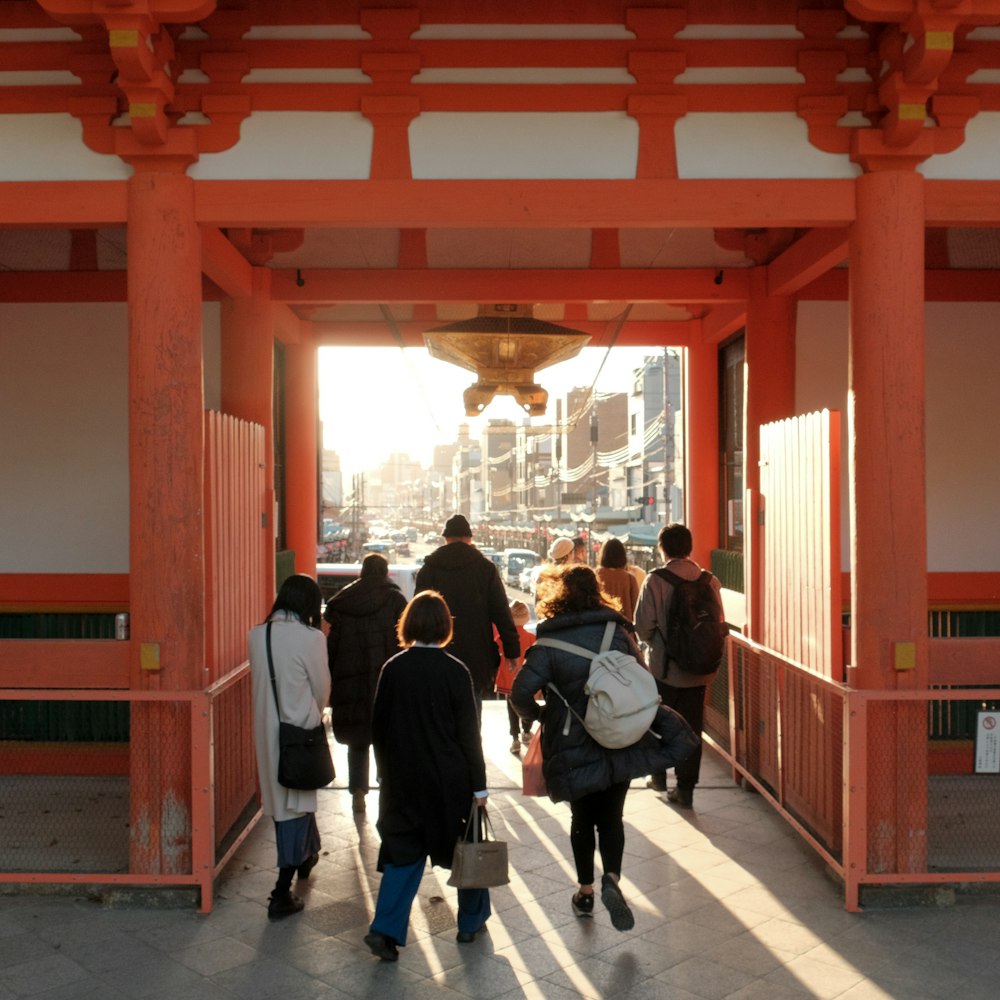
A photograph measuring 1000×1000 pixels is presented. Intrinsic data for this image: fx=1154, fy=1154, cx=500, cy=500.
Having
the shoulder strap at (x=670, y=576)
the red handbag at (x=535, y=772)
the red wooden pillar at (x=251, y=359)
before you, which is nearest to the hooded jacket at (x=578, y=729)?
the red handbag at (x=535, y=772)

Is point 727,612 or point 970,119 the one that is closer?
point 970,119

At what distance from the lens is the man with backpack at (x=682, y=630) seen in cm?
741

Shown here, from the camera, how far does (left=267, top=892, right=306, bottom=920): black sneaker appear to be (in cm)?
560

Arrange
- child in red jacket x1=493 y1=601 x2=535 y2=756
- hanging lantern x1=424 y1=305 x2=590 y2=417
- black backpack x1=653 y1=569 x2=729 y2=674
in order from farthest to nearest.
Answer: hanging lantern x1=424 y1=305 x2=590 y2=417 → child in red jacket x1=493 y1=601 x2=535 y2=756 → black backpack x1=653 y1=569 x2=729 y2=674

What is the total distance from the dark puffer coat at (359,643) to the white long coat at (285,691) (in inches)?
54.9

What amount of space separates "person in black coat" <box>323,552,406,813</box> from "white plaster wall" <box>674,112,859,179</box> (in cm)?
297

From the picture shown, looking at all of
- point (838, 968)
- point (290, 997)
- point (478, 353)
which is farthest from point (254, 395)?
point (838, 968)

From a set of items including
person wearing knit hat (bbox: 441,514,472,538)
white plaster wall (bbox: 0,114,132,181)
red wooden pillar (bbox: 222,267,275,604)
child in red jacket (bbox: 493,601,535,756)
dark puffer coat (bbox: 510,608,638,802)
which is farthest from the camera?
child in red jacket (bbox: 493,601,535,756)

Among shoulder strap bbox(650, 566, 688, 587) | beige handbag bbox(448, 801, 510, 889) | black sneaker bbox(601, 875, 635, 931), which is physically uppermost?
shoulder strap bbox(650, 566, 688, 587)

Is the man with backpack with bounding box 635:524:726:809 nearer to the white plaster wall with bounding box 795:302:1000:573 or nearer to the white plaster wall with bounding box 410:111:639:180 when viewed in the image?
the white plaster wall with bounding box 795:302:1000:573

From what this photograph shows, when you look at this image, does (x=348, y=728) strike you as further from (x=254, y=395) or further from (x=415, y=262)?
(x=415, y=262)

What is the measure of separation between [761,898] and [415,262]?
5.40 m

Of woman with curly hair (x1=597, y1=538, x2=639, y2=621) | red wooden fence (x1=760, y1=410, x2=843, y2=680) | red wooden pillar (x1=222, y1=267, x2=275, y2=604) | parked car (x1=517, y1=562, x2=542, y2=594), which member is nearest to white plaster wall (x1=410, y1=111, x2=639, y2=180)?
red wooden fence (x1=760, y1=410, x2=843, y2=680)

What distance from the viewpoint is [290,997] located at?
15.5 feet
